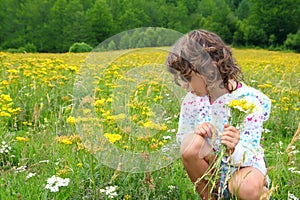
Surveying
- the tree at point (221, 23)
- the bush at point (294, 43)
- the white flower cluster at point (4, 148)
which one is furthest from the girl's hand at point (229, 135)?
the tree at point (221, 23)

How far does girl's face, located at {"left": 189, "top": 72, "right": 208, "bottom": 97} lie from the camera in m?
1.78

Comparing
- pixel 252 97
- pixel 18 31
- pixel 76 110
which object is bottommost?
pixel 18 31

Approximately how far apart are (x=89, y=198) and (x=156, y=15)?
29.0 metres

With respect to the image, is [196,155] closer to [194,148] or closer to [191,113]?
[194,148]

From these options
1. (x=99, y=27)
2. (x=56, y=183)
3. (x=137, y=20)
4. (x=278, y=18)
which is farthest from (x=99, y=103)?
(x=278, y=18)

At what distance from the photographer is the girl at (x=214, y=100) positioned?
5.62ft

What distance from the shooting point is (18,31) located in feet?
124

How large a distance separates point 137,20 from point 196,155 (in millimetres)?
27008

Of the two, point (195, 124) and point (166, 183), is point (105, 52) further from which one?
point (166, 183)

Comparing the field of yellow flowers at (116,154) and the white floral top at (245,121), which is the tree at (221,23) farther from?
the white floral top at (245,121)

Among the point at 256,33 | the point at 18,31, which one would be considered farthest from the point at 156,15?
the point at 18,31

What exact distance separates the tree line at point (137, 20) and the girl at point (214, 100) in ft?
81.3

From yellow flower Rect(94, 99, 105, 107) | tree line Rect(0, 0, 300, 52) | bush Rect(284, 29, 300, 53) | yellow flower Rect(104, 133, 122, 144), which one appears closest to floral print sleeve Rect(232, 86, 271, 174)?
yellow flower Rect(104, 133, 122, 144)

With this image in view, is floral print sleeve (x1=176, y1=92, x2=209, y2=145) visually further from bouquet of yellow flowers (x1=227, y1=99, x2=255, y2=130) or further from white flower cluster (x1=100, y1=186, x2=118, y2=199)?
bouquet of yellow flowers (x1=227, y1=99, x2=255, y2=130)
